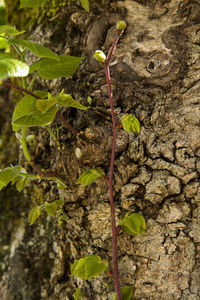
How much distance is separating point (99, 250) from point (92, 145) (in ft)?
1.25

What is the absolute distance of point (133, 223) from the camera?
841 millimetres

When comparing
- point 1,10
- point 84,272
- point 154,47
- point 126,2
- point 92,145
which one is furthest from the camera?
point 1,10

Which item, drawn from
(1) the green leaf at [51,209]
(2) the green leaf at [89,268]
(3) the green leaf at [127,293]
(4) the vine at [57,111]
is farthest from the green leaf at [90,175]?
(3) the green leaf at [127,293]

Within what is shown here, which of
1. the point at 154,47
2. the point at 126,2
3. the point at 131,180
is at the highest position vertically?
the point at 126,2

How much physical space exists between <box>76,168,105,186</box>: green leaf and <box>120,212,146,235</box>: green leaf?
16 centimetres

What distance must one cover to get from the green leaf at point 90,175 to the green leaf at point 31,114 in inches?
8.3

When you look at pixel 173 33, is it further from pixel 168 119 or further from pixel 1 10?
pixel 1 10

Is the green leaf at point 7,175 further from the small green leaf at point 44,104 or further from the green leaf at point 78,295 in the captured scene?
the green leaf at point 78,295

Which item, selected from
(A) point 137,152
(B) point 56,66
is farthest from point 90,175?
(B) point 56,66

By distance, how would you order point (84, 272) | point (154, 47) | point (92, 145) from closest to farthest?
point (84, 272) → point (92, 145) → point (154, 47)

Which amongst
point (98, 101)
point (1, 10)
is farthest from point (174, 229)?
point (1, 10)

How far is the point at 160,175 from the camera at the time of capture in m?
0.90

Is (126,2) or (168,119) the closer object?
(168,119)

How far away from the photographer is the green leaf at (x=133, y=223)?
0.83 m
